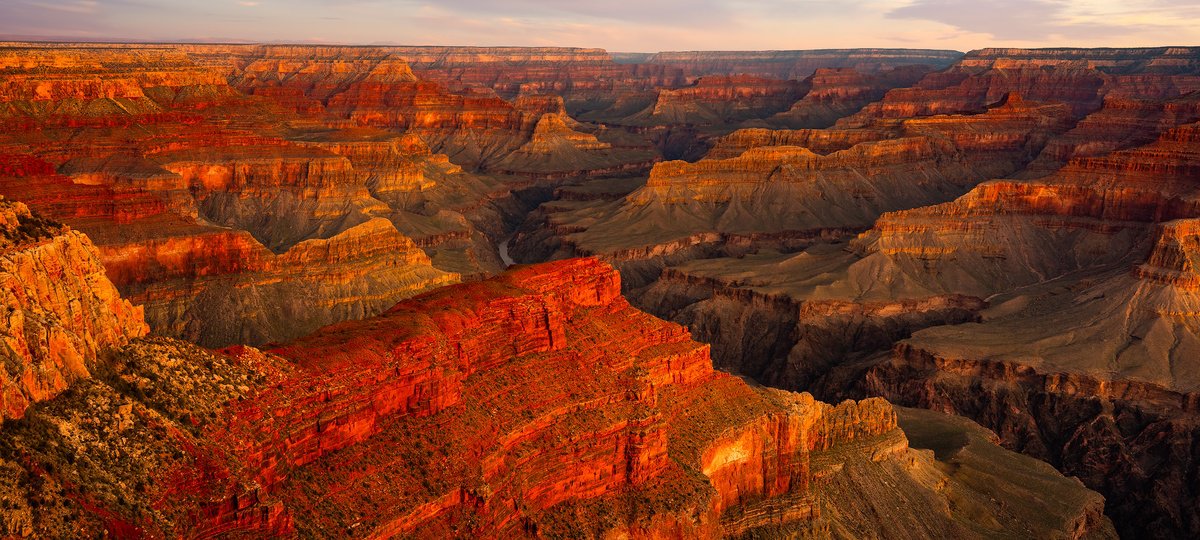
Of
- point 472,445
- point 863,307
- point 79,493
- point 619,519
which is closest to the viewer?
point 79,493

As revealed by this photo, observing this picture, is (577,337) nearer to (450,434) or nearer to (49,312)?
(450,434)

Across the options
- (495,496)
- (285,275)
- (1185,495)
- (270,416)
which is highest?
(270,416)

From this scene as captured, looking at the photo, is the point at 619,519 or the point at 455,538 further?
the point at 619,519

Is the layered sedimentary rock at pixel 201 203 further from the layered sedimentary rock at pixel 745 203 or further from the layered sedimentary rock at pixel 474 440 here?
the layered sedimentary rock at pixel 474 440

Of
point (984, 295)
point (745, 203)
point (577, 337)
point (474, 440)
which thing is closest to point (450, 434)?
point (474, 440)

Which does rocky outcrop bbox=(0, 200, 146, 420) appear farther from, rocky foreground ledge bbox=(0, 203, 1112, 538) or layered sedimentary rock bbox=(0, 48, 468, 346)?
layered sedimentary rock bbox=(0, 48, 468, 346)

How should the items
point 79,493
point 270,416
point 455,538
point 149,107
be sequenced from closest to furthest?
1. point 79,493
2. point 270,416
3. point 455,538
4. point 149,107

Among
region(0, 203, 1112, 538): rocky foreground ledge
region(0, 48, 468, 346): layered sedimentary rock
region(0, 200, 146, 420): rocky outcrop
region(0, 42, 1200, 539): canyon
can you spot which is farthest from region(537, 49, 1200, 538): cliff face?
region(0, 200, 146, 420): rocky outcrop

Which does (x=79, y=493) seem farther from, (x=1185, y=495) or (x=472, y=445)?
(x=1185, y=495)

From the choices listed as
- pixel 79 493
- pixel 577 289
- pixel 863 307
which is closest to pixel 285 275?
pixel 577 289
